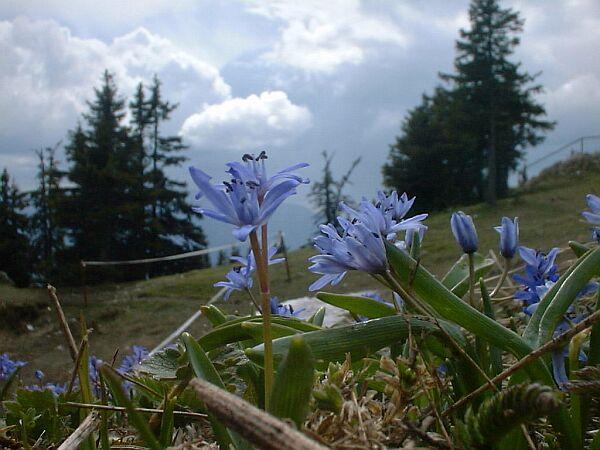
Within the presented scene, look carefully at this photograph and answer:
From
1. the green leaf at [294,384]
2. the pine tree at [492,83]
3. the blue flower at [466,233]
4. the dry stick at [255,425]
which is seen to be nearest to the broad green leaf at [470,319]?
the blue flower at [466,233]

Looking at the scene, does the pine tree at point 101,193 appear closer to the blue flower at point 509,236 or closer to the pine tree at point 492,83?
the pine tree at point 492,83

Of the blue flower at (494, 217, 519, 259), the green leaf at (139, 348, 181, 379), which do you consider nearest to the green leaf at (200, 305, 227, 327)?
the green leaf at (139, 348, 181, 379)

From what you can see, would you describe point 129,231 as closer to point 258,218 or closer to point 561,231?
point 561,231

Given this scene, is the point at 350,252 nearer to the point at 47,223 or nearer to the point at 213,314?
the point at 213,314

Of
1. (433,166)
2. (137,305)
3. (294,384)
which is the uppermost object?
(433,166)

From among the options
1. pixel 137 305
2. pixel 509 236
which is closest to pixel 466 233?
pixel 509 236

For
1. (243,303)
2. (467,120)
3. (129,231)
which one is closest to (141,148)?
(129,231)
